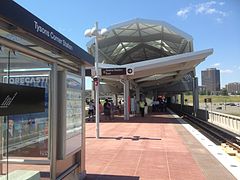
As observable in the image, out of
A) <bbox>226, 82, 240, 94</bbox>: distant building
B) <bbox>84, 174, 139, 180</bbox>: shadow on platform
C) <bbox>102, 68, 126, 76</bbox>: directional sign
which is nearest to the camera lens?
<bbox>84, 174, 139, 180</bbox>: shadow on platform

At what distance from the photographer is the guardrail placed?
1858 centimetres

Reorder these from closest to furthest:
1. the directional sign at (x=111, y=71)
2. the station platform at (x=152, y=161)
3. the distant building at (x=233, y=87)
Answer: the station platform at (x=152, y=161), the directional sign at (x=111, y=71), the distant building at (x=233, y=87)

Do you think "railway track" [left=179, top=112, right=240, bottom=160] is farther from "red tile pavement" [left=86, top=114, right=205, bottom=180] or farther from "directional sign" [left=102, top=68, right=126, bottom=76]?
"directional sign" [left=102, top=68, right=126, bottom=76]

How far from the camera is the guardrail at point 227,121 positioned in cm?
1858

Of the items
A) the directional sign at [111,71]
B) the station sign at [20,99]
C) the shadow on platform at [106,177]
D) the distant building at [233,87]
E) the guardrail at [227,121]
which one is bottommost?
the shadow on platform at [106,177]

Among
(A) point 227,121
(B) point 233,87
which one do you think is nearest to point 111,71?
(A) point 227,121

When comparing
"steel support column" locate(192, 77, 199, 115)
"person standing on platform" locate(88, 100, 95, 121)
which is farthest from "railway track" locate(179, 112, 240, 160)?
"steel support column" locate(192, 77, 199, 115)

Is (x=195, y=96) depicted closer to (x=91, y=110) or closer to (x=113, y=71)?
(x=91, y=110)

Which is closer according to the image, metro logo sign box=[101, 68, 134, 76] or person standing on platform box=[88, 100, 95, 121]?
metro logo sign box=[101, 68, 134, 76]

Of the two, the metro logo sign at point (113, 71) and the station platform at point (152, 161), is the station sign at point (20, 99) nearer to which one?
the station platform at point (152, 161)

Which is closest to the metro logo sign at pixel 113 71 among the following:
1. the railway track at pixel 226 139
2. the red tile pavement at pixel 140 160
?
the railway track at pixel 226 139

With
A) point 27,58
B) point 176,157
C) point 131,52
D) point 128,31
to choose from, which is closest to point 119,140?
point 176,157

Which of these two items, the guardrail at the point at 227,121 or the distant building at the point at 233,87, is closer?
the guardrail at the point at 227,121

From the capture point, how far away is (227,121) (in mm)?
21188
